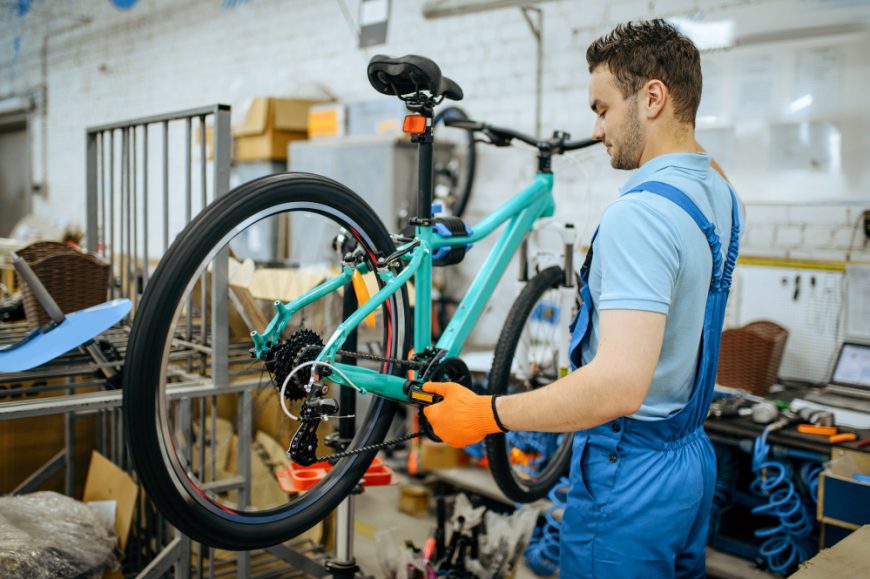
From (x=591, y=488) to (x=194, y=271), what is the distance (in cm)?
79

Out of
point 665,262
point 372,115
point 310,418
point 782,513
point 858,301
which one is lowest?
point 782,513

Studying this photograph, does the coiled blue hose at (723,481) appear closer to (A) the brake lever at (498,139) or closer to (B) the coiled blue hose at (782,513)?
(B) the coiled blue hose at (782,513)

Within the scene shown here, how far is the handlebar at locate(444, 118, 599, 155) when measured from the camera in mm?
2078

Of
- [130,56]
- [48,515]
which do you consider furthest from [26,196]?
[48,515]

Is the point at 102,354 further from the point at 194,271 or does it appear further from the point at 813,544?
the point at 813,544

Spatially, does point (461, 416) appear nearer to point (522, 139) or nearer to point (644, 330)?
point (644, 330)

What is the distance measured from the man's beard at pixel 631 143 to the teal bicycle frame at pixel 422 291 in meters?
0.44

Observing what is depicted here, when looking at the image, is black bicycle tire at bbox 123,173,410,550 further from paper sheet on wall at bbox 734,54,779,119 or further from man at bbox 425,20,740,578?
paper sheet on wall at bbox 734,54,779,119

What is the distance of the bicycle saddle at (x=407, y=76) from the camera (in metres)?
1.42

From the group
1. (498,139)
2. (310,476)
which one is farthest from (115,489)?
(498,139)

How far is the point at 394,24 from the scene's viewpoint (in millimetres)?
4680

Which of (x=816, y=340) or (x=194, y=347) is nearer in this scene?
(x=194, y=347)

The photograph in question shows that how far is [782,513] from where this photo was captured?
2.35 metres

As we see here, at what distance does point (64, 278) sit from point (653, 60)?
162 cm
